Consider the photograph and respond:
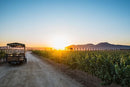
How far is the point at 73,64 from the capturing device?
12.3 metres

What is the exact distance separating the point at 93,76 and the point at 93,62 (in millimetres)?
1217

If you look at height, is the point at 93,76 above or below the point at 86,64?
below

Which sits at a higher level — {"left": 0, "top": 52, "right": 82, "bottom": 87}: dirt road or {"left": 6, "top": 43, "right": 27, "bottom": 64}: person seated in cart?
{"left": 6, "top": 43, "right": 27, "bottom": 64}: person seated in cart

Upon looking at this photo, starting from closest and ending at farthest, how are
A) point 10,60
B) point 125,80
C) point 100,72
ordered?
1. point 125,80
2. point 100,72
3. point 10,60

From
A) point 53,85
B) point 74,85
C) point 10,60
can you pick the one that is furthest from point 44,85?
point 10,60

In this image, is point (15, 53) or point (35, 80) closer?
point (35, 80)

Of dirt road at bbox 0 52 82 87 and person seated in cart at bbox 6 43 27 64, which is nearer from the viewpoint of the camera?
dirt road at bbox 0 52 82 87

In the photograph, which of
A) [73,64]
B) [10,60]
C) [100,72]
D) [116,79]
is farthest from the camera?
[10,60]

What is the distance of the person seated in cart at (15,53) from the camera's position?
632 inches

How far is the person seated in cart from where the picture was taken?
16062mm

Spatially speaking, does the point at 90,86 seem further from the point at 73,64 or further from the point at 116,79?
the point at 73,64

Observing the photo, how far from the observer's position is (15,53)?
60.3ft

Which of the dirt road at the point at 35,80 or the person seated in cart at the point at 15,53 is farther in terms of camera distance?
the person seated in cart at the point at 15,53

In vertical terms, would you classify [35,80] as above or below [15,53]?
below
